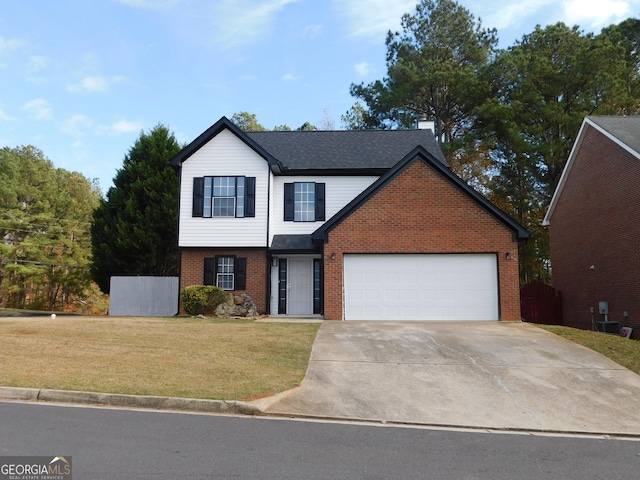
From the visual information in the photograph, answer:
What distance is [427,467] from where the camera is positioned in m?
5.41

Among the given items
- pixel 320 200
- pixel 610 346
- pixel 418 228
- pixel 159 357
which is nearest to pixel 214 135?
pixel 320 200

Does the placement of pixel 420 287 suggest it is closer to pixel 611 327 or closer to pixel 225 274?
pixel 225 274

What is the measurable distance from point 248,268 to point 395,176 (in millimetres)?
6531

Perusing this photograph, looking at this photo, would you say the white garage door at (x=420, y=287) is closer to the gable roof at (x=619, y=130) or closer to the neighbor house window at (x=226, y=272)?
the neighbor house window at (x=226, y=272)

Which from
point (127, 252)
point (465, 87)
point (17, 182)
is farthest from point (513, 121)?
point (17, 182)

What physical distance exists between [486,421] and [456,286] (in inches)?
395

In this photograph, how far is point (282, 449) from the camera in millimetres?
5883

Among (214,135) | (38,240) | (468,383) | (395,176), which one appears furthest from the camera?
(38,240)

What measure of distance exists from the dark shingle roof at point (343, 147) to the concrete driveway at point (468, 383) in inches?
359

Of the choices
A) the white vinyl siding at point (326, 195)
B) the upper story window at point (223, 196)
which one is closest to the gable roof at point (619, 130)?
the white vinyl siding at point (326, 195)

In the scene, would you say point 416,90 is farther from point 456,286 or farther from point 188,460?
point 188,460

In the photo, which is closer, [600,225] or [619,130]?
[619,130]

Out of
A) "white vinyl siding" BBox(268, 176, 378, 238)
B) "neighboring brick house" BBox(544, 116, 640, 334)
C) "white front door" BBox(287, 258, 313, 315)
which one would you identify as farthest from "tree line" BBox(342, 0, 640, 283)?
"white front door" BBox(287, 258, 313, 315)

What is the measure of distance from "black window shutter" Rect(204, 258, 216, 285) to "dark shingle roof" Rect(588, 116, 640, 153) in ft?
54.9
